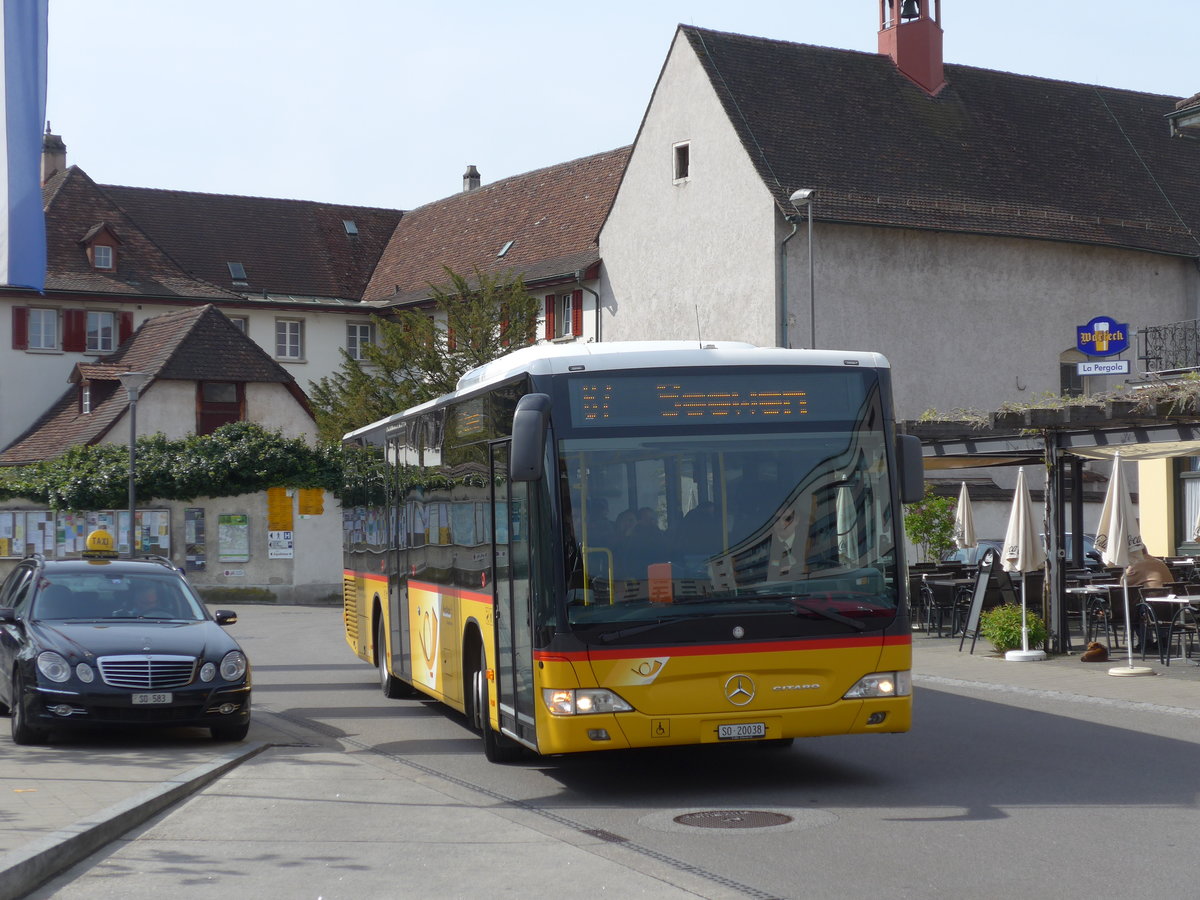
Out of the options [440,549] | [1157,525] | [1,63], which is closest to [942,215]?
[1157,525]

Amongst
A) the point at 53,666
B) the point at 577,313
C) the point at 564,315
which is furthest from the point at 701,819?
the point at 564,315

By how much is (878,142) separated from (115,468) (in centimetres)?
2189

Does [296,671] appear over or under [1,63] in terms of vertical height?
under

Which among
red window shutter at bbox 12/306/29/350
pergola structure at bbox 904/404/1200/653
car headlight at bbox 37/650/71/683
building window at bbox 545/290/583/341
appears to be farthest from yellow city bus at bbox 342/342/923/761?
red window shutter at bbox 12/306/29/350

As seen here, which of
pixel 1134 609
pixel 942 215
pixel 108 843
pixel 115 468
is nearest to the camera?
pixel 108 843

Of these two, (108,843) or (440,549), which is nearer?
(108,843)

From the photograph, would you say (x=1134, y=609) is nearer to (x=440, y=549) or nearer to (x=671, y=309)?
(x=440, y=549)

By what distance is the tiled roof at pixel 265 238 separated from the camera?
6294 centimetres

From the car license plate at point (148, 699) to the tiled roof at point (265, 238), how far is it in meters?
50.3

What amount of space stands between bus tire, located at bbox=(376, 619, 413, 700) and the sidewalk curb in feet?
18.5

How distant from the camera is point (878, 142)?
44.9 metres

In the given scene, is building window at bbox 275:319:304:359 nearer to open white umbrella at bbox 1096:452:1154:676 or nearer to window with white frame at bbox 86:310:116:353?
window with white frame at bbox 86:310:116:353

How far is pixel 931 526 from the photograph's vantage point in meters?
29.5

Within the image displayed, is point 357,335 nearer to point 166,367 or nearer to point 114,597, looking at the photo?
point 166,367
